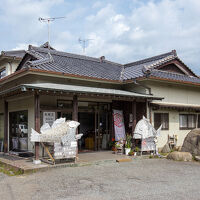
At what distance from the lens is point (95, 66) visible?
1563 centimetres

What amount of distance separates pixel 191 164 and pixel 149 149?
2.26m

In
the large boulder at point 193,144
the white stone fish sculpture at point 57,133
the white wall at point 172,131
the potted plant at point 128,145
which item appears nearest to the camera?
the white stone fish sculpture at point 57,133

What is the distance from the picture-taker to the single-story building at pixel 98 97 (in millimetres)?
11305

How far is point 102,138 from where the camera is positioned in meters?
13.4

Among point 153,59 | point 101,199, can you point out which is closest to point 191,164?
point 101,199

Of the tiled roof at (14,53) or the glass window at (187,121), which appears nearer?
the glass window at (187,121)

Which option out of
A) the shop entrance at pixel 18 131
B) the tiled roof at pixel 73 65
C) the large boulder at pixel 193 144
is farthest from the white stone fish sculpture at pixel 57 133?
the large boulder at pixel 193 144

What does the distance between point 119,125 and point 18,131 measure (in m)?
5.07

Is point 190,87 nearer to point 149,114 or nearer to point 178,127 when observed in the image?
point 178,127

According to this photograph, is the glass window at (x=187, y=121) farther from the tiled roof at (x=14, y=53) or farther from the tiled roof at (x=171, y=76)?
the tiled roof at (x=14, y=53)

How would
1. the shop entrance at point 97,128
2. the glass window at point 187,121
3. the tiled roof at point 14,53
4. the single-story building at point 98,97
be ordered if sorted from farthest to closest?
the tiled roof at point 14,53 < the glass window at point 187,121 < the shop entrance at point 97,128 < the single-story building at point 98,97

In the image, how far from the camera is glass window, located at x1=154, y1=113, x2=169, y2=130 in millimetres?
13266

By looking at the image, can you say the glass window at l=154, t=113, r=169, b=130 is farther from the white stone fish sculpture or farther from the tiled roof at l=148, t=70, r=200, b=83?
the white stone fish sculpture

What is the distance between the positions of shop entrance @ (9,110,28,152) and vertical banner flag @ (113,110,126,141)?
431 cm
